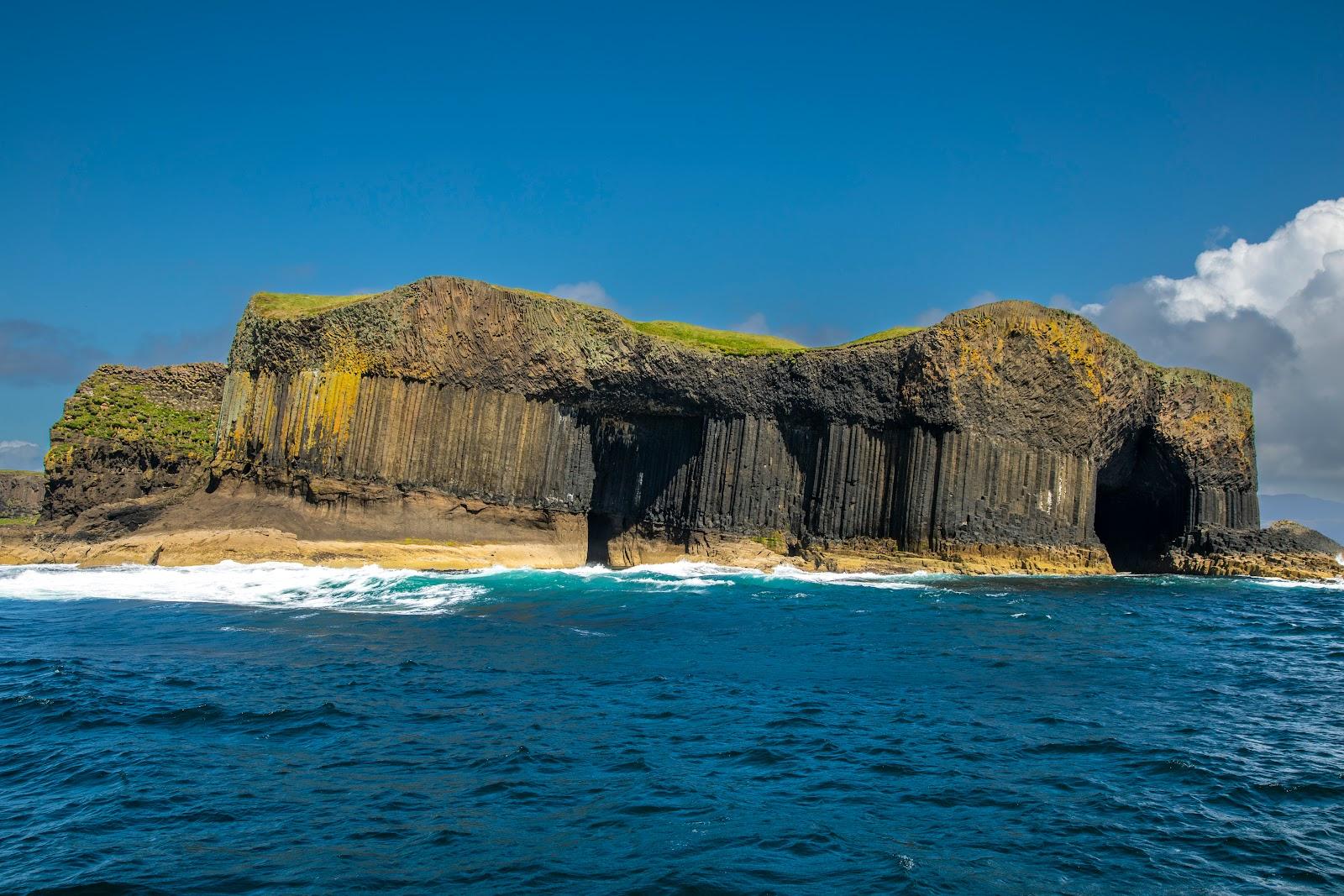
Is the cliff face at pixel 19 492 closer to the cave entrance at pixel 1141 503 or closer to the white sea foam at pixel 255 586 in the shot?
the white sea foam at pixel 255 586

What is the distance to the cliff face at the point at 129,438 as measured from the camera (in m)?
40.0

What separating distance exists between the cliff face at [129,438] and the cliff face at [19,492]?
35372 millimetres

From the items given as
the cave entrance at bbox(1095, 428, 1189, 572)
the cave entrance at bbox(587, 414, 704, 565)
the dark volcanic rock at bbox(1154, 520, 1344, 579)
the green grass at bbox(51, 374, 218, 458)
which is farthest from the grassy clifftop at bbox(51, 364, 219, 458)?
the dark volcanic rock at bbox(1154, 520, 1344, 579)

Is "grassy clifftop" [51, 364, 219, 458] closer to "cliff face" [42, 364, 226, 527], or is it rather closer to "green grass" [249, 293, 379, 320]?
"cliff face" [42, 364, 226, 527]

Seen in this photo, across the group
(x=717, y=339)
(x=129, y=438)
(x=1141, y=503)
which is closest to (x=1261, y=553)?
(x=1141, y=503)

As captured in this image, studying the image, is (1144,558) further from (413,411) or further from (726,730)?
(726,730)

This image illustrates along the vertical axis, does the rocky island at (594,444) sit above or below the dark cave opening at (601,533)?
above

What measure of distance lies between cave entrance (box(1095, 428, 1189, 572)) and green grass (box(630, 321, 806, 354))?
1673 cm

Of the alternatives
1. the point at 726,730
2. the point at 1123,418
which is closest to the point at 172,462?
the point at 726,730

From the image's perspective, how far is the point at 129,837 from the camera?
8656 millimetres

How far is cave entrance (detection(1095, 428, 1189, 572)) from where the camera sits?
47.8 m

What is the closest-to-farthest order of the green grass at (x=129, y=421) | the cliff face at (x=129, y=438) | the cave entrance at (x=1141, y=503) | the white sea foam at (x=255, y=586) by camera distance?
1. the white sea foam at (x=255, y=586)
2. the cliff face at (x=129, y=438)
3. the green grass at (x=129, y=421)
4. the cave entrance at (x=1141, y=503)

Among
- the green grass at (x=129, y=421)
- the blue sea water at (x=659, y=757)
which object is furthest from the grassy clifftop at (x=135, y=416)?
the blue sea water at (x=659, y=757)

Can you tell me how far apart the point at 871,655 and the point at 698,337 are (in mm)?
27110
